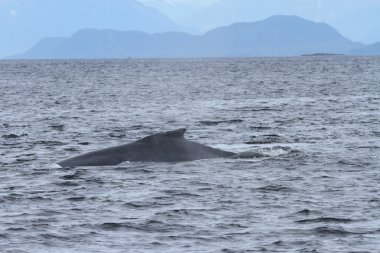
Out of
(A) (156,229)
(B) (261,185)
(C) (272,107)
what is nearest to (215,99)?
(C) (272,107)

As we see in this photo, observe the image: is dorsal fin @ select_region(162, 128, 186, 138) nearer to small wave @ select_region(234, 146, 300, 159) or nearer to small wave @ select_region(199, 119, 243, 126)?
small wave @ select_region(234, 146, 300, 159)

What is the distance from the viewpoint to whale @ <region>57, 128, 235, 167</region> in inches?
774

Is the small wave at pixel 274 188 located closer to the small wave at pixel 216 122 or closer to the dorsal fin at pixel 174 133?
the dorsal fin at pixel 174 133

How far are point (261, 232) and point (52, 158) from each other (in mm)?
10301

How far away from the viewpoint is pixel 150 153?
1989 centimetres

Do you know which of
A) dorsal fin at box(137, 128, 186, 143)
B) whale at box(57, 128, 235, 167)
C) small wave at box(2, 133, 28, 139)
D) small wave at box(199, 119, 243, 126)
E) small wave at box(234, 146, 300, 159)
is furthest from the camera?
small wave at box(199, 119, 243, 126)

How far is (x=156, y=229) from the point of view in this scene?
1303cm

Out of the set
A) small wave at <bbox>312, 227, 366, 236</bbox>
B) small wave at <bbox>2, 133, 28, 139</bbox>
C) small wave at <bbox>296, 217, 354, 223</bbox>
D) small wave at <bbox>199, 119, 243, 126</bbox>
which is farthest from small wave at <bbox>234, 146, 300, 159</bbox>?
small wave at <bbox>199, 119, 243, 126</bbox>

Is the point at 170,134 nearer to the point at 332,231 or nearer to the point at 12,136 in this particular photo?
the point at 332,231

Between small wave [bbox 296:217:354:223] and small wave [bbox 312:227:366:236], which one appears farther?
small wave [bbox 296:217:354:223]

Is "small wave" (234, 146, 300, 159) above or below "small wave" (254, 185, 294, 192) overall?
above

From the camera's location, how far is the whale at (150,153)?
19.7 meters

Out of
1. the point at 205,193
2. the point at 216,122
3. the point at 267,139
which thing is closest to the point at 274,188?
the point at 205,193

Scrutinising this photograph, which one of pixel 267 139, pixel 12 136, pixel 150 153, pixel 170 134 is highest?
pixel 170 134
